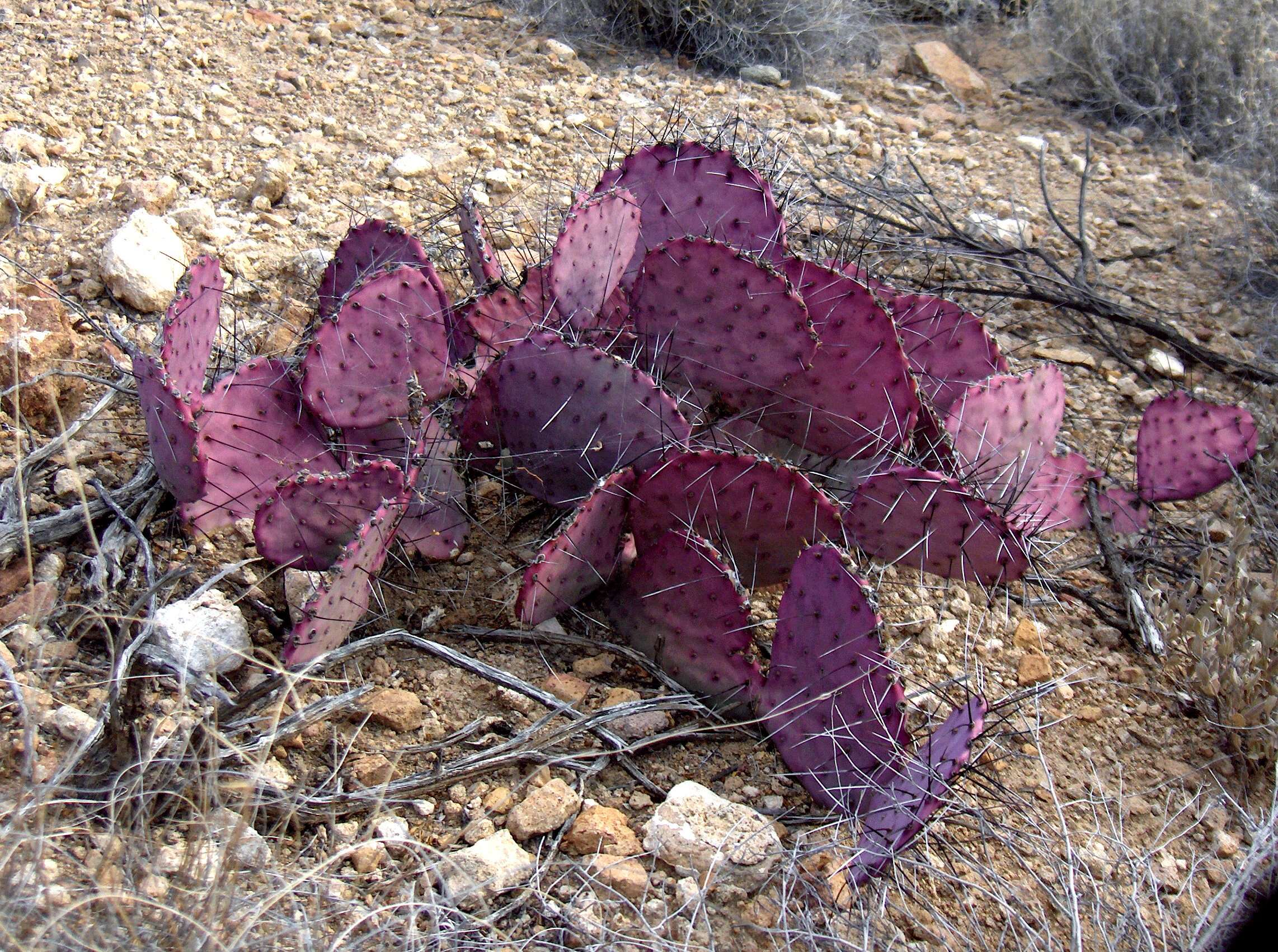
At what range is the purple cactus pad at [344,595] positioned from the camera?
5.14ft

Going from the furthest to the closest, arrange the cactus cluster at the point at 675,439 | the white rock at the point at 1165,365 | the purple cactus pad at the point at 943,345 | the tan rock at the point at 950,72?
the tan rock at the point at 950,72 → the white rock at the point at 1165,365 → the purple cactus pad at the point at 943,345 → the cactus cluster at the point at 675,439

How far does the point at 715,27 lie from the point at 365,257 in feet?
7.97

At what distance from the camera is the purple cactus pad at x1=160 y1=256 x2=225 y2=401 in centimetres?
177

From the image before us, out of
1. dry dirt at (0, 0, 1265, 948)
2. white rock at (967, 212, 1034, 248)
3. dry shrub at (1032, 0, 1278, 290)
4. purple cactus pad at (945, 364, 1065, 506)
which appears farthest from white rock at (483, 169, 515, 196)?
dry shrub at (1032, 0, 1278, 290)

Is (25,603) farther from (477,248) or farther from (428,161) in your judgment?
(428,161)

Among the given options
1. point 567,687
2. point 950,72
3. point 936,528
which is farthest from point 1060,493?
point 950,72

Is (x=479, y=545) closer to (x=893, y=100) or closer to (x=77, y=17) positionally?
(x=77, y=17)

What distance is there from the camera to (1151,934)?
1.49 meters

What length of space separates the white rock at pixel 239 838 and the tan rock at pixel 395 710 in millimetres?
282

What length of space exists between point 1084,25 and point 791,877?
4013mm

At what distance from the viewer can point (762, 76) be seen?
4.04 meters

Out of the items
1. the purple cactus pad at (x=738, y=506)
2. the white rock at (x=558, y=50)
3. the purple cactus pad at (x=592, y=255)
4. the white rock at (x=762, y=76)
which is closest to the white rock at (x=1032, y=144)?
the white rock at (x=762, y=76)

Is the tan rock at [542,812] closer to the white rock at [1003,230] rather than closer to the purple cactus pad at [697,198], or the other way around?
the purple cactus pad at [697,198]

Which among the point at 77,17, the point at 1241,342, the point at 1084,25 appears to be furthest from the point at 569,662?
the point at 1084,25
